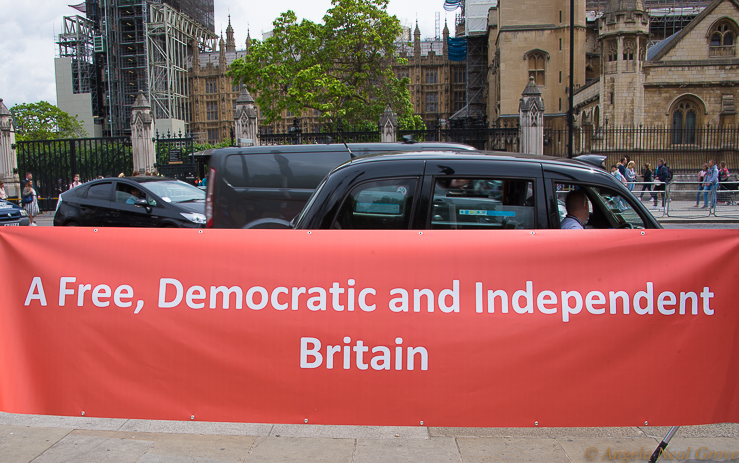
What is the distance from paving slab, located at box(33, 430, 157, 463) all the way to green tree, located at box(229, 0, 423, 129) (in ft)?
85.3

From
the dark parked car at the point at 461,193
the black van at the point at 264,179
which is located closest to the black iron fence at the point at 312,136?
the black van at the point at 264,179

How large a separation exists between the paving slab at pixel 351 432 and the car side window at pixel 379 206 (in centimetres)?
135

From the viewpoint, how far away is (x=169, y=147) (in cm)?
2502

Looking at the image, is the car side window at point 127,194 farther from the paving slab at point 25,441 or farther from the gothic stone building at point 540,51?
the gothic stone building at point 540,51

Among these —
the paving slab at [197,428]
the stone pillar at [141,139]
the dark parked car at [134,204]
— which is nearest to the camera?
the paving slab at [197,428]

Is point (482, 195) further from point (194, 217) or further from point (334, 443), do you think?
point (194, 217)

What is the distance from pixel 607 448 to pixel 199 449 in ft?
8.11

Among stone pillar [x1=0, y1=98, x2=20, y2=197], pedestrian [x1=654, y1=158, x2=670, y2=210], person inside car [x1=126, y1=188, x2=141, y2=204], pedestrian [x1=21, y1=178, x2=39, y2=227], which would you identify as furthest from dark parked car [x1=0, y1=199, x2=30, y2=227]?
pedestrian [x1=654, y1=158, x2=670, y2=210]

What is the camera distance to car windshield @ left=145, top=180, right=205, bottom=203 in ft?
37.7

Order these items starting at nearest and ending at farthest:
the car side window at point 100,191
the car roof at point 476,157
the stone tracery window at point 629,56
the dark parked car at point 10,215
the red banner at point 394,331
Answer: the red banner at point 394,331, the car roof at point 476,157, the car side window at point 100,191, the dark parked car at point 10,215, the stone tracery window at point 629,56

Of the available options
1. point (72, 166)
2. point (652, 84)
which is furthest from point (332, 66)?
point (652, 84)

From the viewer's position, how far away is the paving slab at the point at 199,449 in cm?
335

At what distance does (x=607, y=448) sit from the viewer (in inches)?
133

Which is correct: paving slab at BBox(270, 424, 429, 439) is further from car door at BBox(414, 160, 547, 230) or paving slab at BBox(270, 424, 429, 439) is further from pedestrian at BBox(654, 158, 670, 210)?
pedestrian at BBox(654, 158, 670, 210)
